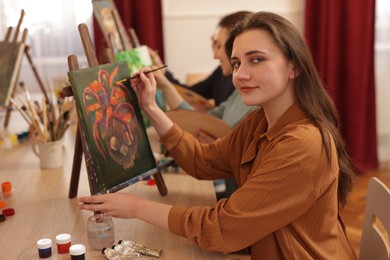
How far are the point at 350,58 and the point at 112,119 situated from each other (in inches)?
103

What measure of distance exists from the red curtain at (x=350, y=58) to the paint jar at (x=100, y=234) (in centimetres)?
275

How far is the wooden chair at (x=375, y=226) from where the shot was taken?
1.34 metres

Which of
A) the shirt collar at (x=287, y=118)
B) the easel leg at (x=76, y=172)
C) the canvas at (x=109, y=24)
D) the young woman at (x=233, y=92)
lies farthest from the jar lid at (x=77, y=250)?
the canvas at (x=109, y=24)

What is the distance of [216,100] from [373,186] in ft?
4.95

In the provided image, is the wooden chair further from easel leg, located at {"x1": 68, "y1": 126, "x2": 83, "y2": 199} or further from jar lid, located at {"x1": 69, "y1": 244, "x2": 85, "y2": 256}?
easel leg, located at {"x1": 68, "y1": 126, "x2": 83, "y2": 199}

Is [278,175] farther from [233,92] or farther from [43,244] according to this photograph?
[233,92]

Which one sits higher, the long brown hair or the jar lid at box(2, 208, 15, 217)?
the long brown hair

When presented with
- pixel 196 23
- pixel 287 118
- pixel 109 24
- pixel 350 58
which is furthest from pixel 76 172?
pixel 350 58

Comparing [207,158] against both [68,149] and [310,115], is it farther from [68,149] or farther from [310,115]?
[68,149]

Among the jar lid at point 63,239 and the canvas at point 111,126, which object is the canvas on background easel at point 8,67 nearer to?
the canvas at point 111,126

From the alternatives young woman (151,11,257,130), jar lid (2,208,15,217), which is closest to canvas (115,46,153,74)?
young woman (151,11,257,130)

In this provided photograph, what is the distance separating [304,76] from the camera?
1312 millimetres

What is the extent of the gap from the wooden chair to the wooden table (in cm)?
45

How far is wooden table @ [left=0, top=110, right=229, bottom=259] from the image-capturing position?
1219 millimetres
